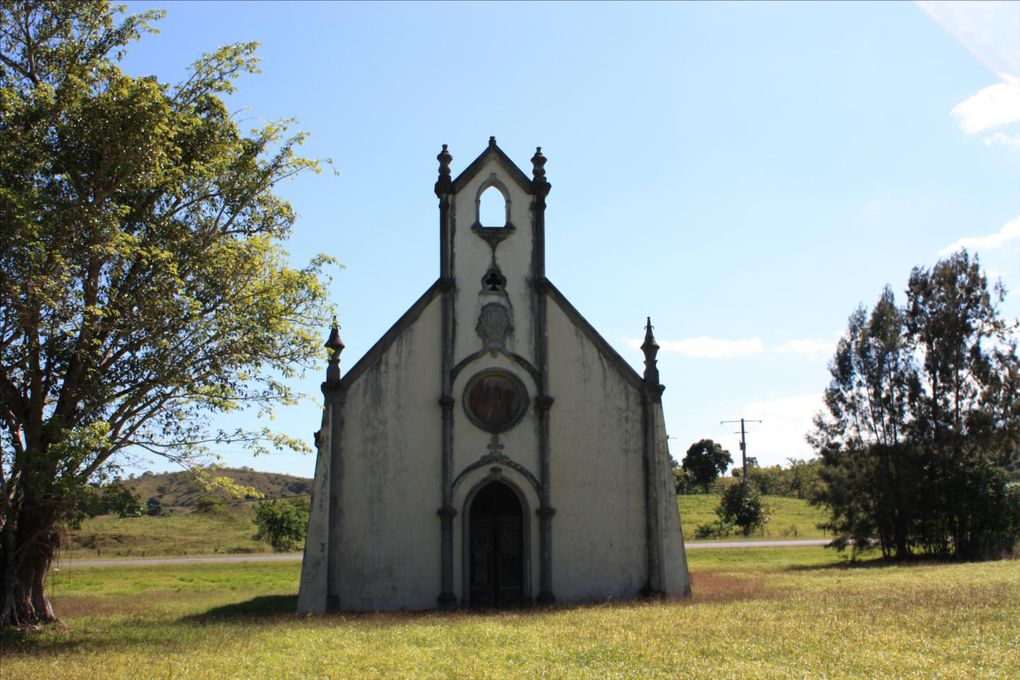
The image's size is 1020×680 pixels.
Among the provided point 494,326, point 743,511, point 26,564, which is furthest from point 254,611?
point 743,511

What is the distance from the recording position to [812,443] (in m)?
40.0

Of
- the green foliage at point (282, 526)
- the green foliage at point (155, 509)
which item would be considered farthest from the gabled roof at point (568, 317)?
the green foliage at point (155, 509)

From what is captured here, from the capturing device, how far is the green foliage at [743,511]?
56.2 meters

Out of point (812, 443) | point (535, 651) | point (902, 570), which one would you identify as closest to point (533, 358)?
point (535, 651)

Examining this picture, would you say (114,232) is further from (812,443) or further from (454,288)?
(812,443)

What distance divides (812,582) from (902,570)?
7378 millimetres

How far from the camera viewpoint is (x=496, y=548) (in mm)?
21656

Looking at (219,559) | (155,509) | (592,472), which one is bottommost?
(219,559)

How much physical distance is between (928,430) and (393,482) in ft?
88.8

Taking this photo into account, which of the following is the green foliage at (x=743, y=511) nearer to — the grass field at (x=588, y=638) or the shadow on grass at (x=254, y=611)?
the grass field at (x=588, y=638)

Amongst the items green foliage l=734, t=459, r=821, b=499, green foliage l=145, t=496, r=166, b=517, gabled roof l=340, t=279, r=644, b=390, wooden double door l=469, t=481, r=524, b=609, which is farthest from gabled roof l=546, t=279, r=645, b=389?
green foliage l=145, t=496, r=166, b=517

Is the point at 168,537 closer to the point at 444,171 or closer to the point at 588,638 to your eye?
the point at 444,171

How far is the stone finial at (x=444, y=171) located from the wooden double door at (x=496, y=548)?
785 centimetres

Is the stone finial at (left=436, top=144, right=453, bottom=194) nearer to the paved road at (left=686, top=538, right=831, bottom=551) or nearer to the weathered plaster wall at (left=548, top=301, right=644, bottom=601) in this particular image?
the weathered plaster wall at (left=548, top=301, right=644, bottom=601)
